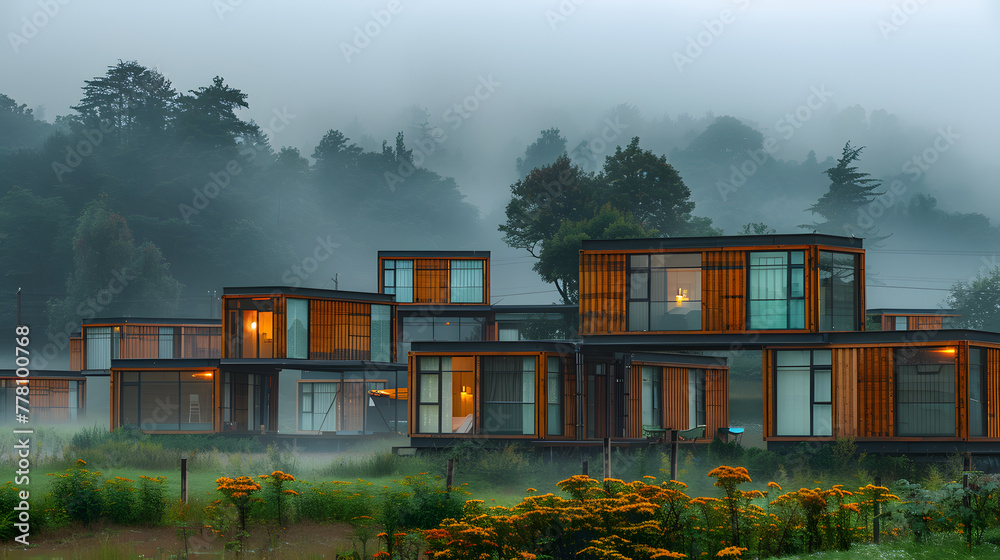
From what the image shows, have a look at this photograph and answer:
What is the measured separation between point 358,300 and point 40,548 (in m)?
22.6

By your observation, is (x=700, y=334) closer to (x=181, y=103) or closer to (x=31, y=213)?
(x=31, y=213)

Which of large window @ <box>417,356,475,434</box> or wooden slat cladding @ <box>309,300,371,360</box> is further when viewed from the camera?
wooden slat cladding @ <box>309,300,371,360</box>

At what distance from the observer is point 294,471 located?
23.4 meters

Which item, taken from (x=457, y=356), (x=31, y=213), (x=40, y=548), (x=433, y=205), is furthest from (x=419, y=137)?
(x=40, y=548)

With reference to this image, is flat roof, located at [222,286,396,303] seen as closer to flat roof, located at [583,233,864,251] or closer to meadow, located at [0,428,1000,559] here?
flat roof, located at [583,233,864,251]

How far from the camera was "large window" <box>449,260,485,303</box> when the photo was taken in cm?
4722

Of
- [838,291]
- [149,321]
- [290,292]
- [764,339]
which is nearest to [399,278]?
[149,321]

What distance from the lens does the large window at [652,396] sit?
33438 millimetres

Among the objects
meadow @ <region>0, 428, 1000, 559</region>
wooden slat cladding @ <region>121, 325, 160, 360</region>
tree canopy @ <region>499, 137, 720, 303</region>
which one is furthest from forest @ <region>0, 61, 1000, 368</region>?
meadow @ <region>0, 428, 1000, 559</region>

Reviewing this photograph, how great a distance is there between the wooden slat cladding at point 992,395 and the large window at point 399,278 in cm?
2672

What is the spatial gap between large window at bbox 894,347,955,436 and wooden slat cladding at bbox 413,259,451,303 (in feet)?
80.9

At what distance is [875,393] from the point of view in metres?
26.2

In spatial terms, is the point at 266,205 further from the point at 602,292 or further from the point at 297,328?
the point at 602,292
